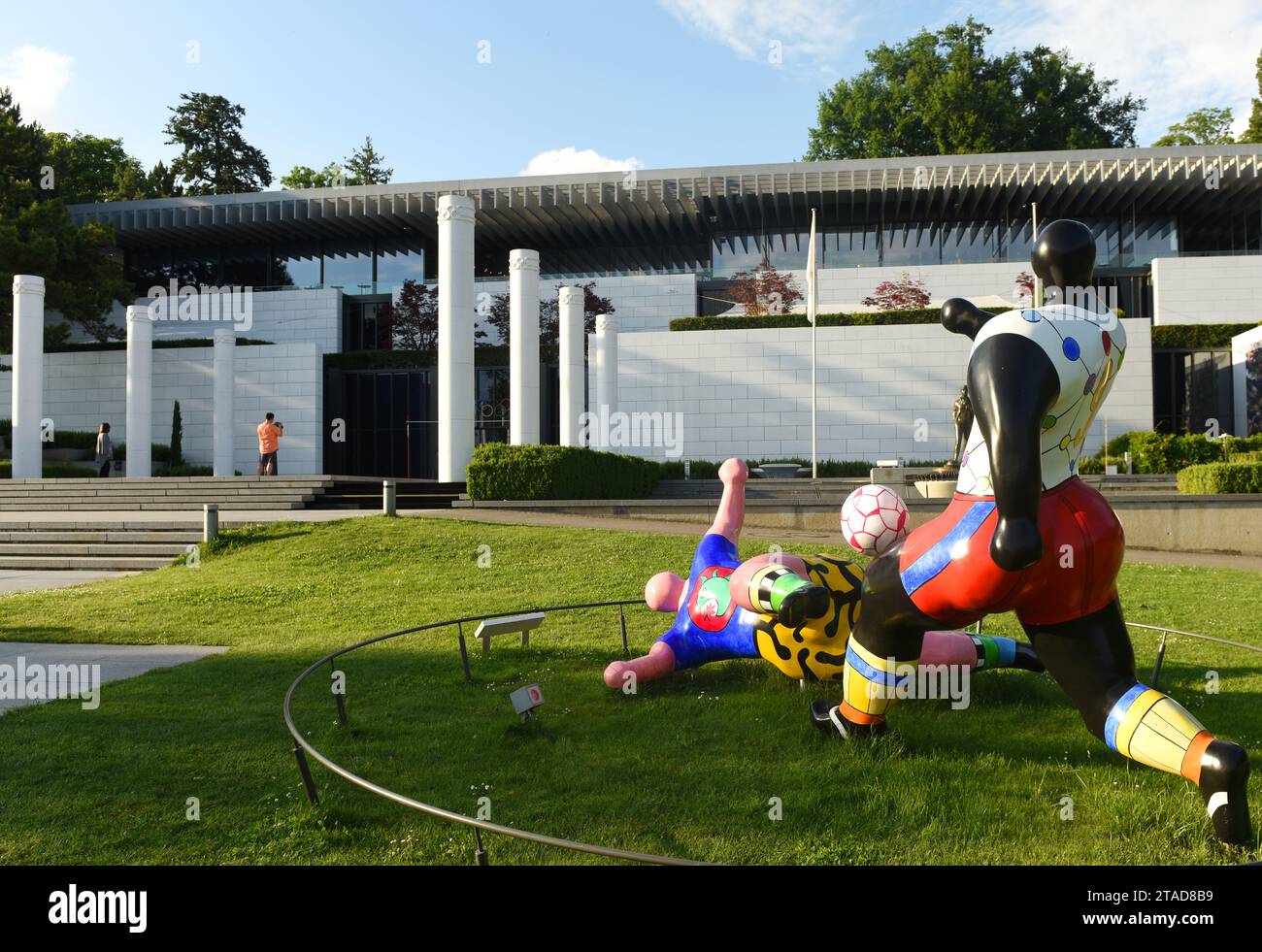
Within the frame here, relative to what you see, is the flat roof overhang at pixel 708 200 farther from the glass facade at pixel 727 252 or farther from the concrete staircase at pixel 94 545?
the concrete staircase at pixel 94 545

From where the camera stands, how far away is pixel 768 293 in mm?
33250

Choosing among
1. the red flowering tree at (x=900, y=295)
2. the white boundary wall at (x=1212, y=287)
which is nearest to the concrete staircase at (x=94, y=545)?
the red flowering tree at (x=900, y=295)

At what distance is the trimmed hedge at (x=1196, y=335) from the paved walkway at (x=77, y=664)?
1231 inches

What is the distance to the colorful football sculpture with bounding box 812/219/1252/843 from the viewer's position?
11.9 feet

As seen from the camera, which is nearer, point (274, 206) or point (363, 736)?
point (363, 736)

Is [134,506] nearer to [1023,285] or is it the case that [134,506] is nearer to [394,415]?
[394,415]

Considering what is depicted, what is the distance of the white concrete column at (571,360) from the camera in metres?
27.2

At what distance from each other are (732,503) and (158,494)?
19913 mm

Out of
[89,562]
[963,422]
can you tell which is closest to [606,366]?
[89,562]

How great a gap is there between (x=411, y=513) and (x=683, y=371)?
14.5 metres
